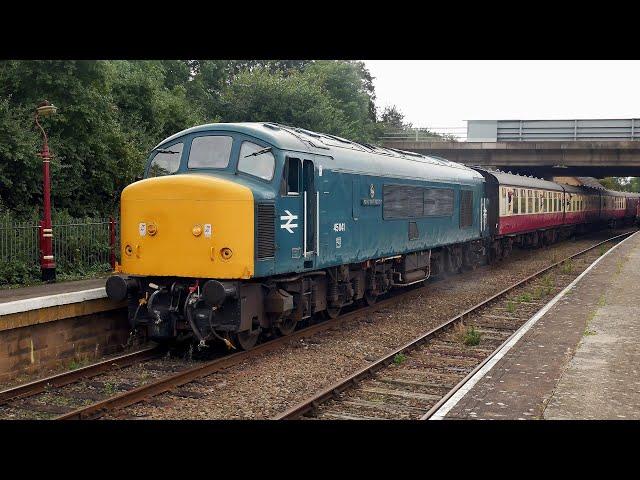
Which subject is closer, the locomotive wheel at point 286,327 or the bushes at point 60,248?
the locomotive wheel at point 286,327

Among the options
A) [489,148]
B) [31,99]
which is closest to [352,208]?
[31,99]

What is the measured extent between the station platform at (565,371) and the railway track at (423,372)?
1.21 feet

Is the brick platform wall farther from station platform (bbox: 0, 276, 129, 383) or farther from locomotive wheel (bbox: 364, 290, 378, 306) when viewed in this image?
locomotive wheel (bbox: 364, 290, 378, 306)

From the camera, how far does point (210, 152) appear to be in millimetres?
11453

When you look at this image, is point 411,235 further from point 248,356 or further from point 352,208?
point 248,356

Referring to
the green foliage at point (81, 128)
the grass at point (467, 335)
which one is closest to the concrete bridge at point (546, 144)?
the green foliage at point (81, 128)

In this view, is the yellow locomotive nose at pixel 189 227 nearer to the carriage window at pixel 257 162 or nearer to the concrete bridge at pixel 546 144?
the carriage window at pixel 257 162

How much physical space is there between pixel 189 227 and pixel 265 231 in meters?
1.15

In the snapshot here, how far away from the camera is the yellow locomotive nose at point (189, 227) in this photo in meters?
10.3

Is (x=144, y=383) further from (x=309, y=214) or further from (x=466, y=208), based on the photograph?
(x=466, y=208)

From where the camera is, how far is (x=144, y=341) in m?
12.6

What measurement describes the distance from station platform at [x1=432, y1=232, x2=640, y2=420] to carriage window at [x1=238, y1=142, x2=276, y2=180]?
4475 mm

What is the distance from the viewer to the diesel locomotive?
1040 cm

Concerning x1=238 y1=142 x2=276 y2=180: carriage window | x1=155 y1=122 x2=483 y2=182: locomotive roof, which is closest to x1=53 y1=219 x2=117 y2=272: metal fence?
x1=155 y1=122 x2=483 y2=182: locomotive roof
